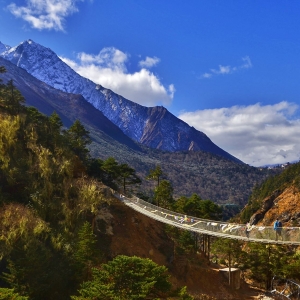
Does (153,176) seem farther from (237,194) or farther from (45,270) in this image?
(237,194)

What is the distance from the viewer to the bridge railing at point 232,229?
1527 cm

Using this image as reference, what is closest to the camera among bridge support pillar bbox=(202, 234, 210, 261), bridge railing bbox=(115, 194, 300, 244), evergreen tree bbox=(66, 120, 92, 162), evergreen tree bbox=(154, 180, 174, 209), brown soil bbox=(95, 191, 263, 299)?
bridge railing bbox=(115, 194, 300, 244)

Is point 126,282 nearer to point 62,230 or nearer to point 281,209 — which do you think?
point 62,230

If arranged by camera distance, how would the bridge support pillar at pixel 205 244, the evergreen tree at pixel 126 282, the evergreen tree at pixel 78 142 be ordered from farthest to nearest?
the evergreen tree at pixel 78 142, the bridge support pillar at pixel 205 244, the evergreen tree at pixel 126 282

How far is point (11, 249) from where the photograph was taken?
1650 cm

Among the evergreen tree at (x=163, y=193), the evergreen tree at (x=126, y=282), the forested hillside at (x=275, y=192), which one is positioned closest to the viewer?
the evergreen tree at (x=126, y=282)

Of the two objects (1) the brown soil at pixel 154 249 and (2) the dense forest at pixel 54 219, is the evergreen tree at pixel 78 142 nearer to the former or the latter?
(2) the dense forest at pixel 54 219

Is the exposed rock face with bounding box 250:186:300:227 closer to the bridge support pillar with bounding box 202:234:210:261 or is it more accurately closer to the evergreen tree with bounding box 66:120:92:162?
the bridge support pillar with bounding box 202:234:210:261

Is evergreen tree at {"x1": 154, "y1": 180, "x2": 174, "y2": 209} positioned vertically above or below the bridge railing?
above

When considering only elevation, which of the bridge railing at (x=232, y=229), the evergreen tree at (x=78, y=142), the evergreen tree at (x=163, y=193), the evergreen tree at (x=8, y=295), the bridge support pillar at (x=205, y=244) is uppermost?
the evergreen tree at (x=78, y=142)

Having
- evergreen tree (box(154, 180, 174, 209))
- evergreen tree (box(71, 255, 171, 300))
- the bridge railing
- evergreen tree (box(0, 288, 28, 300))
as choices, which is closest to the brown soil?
the bridge railing

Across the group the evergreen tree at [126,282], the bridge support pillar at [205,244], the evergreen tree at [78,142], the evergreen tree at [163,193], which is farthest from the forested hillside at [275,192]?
the evergreen tree at [126,282]

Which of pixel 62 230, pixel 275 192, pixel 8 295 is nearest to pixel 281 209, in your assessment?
pixel 275 192

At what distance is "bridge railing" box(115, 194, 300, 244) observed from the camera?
50.1 ft
